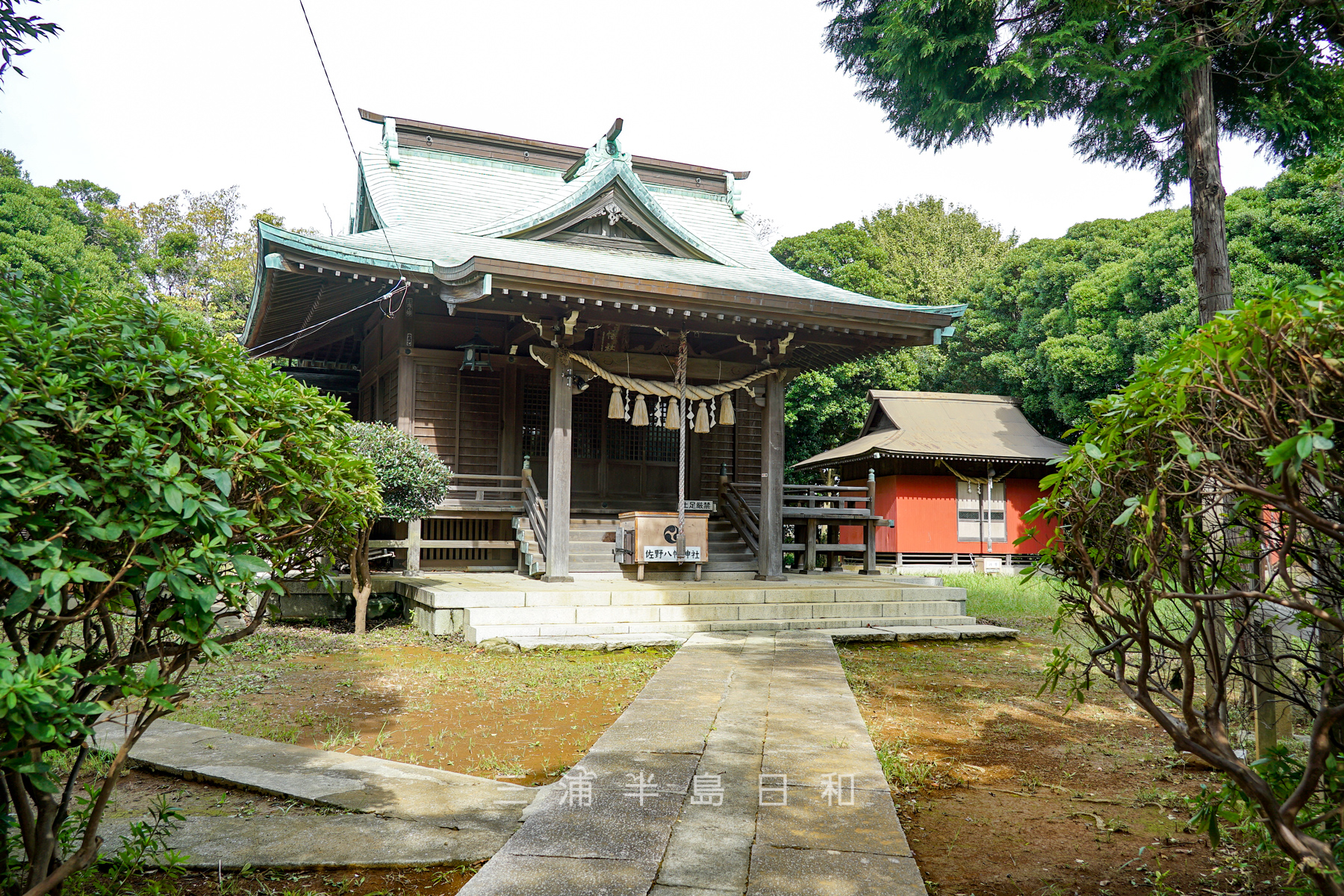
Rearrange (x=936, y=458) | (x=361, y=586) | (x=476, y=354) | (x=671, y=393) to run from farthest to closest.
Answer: (x=936, y=458) → (x=476, y=354) → (x=671, y=393) → (x=361, y=586)

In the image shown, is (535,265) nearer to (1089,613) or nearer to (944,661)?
(944,661)

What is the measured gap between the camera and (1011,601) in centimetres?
1349

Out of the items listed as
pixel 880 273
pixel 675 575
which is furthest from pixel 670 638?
pixel 880 273

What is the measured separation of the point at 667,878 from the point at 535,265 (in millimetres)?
7607

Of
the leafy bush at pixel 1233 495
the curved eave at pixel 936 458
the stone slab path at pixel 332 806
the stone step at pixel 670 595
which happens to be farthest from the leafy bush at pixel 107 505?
the curved eave at pixel 936 458

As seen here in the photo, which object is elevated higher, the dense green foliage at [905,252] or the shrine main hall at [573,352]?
the dense green foliage at [905,252]

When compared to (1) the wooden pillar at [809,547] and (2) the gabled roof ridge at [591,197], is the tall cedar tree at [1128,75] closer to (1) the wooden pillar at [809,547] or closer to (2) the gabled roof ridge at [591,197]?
(2) the gabled roof ridge at [591,197]

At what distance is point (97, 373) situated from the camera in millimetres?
2250

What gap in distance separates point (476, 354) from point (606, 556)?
351 centimetres

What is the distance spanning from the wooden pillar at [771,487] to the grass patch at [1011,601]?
2.79 meters

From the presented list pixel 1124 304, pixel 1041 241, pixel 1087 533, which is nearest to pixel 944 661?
pixel 1087 533

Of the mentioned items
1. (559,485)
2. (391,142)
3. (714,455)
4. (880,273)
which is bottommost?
(559,485)

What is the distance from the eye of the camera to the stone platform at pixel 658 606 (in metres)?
8.67

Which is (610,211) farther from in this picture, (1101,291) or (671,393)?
(1101,291)
